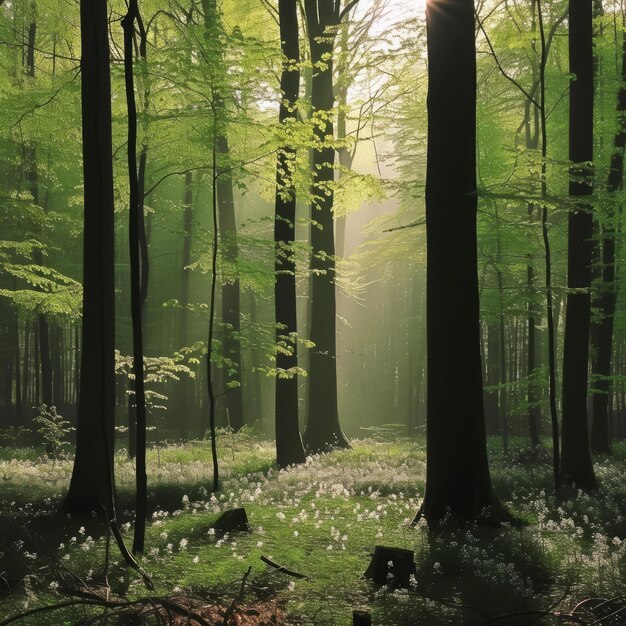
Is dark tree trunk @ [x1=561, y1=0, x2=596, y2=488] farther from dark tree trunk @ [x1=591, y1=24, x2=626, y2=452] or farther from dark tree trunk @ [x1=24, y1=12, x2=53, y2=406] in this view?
dark tree trunk @ [x1=24, y1=12, x2=53, y2=406]

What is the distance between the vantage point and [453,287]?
319 inches

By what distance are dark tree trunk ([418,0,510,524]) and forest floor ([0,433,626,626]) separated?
0.60 m

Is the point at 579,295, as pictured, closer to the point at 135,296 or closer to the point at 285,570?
the point at 285,570

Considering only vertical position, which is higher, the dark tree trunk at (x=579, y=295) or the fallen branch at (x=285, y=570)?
the dark tree trunk at (x=579, y=295)

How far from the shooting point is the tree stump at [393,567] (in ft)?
18.9

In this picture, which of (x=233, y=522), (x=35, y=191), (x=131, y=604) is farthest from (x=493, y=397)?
(x=131, y=604)

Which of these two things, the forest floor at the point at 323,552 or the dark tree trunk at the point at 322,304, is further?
the dark tree trunk at the point at 322,304

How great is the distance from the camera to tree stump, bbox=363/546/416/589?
5.77 meters

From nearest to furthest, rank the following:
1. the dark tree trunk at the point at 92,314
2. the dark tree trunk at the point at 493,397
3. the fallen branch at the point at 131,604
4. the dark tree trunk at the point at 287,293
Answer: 1. the fallen branch at the point at 131,604
2. the dark tree trunk at the point at 92,314
3. the dark tree trunk at the point at 287,293
4. the dark tree trunk at the point at 493,397

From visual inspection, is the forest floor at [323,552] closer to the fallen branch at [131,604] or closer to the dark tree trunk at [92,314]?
the fallen branch at [131,604]

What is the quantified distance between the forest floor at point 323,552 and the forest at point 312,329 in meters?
0.04

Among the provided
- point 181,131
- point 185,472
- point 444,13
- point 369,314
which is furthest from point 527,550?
point 369,314

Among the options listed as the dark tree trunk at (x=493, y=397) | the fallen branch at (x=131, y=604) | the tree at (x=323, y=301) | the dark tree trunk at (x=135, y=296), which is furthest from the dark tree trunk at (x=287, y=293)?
the dark tree trunk at (x=493, y=397)

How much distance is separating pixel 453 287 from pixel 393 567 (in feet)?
12.0
